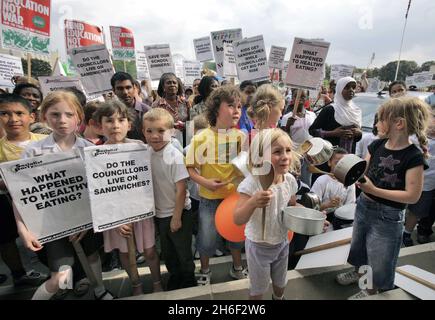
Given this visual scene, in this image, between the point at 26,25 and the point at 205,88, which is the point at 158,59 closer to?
the point at 26,25

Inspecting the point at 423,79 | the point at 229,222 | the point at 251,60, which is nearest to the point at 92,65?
the point at 251,60

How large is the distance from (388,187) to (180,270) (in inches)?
72.3

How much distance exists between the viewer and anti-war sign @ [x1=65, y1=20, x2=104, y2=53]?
559cm

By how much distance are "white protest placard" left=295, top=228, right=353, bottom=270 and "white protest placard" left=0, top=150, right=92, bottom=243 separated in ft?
6.37

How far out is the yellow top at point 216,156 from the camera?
2.22 meters

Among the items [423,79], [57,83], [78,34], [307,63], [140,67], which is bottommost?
[57,83]

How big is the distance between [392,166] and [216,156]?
1.32 meters

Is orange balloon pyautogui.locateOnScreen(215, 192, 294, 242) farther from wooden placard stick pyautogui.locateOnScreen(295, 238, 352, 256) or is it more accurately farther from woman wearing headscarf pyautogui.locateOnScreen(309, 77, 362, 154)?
woman wearing headscarf pyautogui.locateOnScreen(309, 77, 362, 154)

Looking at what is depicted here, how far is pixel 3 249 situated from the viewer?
2.46 m

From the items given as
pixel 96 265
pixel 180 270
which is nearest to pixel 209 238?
pixel 180 270

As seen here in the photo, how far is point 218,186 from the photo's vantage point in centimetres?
213

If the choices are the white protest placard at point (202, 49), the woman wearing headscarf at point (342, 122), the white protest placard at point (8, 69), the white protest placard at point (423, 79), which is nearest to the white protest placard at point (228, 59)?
the white protest placard at point (202, 49)

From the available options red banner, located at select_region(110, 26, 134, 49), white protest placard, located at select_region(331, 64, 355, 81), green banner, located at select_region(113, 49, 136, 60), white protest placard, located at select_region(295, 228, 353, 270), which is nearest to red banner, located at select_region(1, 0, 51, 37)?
green banner, located at select_region(113, 49, 136, 60)
